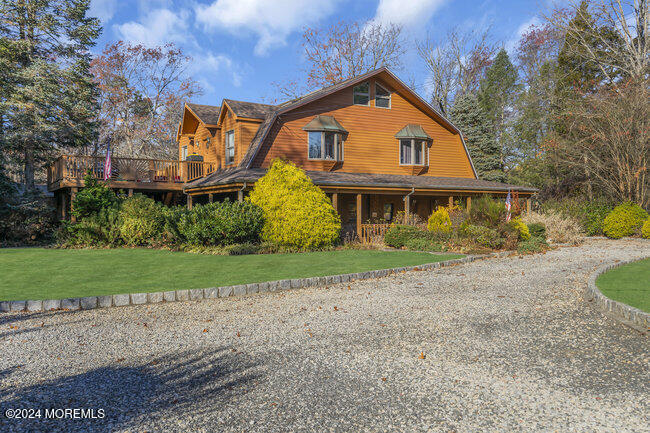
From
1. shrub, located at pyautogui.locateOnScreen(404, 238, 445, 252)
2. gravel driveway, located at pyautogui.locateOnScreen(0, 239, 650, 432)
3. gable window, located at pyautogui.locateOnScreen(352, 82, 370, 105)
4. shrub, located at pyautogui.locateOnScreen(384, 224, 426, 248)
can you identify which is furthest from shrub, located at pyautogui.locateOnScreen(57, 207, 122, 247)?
gable window, located at pyautogui.locateOnScreen(352, 82, 370, 105)

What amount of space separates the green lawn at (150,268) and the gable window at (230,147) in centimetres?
856

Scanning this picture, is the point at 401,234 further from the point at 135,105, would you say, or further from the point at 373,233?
the point at 135,105

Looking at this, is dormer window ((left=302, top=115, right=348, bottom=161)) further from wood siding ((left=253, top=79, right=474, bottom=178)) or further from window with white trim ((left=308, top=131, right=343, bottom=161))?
wood siding ((left=253, top=79, right=474, bottom=178))

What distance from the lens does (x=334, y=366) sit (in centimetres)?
463

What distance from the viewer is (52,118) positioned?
76.1 feet

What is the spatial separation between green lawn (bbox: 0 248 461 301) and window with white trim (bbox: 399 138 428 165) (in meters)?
9.50

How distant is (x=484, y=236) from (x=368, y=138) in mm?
9282

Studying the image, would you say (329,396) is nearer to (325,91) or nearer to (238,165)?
(238,165)

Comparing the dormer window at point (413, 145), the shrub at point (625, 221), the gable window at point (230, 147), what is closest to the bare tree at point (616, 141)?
the shrub at point (625, 221)

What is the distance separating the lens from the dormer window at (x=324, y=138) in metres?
20.8

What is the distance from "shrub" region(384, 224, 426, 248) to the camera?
665 inches

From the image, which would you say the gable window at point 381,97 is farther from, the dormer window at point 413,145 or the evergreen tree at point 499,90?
Answer: the evergreen tree at point 499,90

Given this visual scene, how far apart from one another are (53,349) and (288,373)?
315 cm

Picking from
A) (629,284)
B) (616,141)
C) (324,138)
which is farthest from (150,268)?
(616,141)
